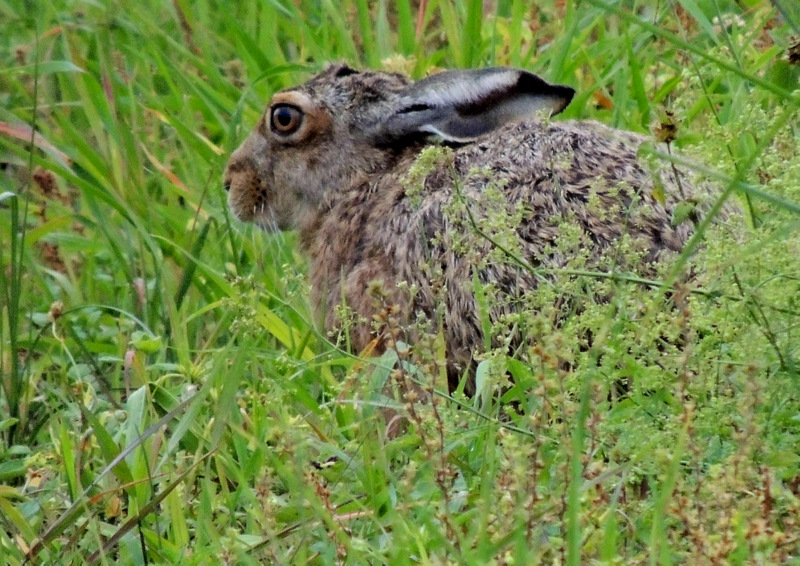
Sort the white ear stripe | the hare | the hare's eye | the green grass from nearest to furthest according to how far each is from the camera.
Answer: the green grass
the hare
the white ear stripe
the hare's eye

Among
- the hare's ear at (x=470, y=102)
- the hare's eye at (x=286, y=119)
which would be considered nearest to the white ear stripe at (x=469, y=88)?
the hare's ear at (x=470, y=102)

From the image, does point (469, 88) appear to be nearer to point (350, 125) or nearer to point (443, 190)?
point (350, 125)

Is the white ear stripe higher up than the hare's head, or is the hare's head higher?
the white ear stripe

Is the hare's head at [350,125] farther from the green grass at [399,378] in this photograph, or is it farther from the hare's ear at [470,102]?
the green grass at [399,378]

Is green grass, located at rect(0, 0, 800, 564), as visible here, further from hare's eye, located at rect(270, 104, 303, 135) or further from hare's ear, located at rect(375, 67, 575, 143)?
hare's ear, located at rect(375, 67, 575, 143)

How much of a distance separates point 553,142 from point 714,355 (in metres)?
1.37

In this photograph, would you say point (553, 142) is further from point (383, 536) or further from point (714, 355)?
point (383, 536)

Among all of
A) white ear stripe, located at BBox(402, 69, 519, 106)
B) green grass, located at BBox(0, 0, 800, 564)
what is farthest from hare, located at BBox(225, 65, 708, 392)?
green grass, located at BBox(0, 0, 800, 564)

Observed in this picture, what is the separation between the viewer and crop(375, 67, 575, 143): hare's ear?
5098mm

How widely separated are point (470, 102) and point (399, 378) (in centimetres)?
227

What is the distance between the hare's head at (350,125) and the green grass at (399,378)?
6.6 inches

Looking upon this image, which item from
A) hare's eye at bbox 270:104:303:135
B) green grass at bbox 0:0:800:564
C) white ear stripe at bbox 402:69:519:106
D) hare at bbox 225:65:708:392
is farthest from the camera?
hare's eye at bbox 270:104:303:135

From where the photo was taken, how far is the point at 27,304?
18.0ft

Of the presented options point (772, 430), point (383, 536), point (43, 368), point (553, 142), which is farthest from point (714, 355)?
point (43, 368)
